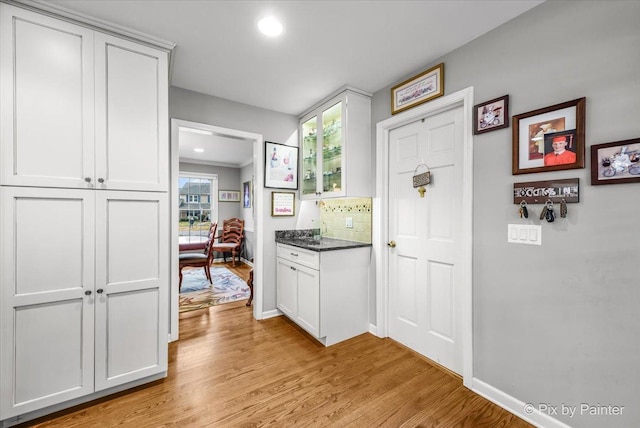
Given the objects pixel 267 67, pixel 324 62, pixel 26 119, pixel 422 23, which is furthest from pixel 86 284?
pixel 422 23

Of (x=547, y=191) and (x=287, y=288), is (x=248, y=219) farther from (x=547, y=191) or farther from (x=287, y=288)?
(x=547, y=191)

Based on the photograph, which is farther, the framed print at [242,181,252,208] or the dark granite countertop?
the framed print at [242,181,252,208]

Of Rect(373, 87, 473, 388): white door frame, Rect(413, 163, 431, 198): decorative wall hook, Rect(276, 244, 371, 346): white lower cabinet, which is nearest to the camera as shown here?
Rect(373, 87, 473, 388): white door frame

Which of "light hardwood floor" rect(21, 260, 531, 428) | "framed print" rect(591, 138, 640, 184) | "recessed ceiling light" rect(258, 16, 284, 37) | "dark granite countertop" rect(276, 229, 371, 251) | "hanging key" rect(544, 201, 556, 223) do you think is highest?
"recessed ceiling light" rect(258, 16, 284, 37)

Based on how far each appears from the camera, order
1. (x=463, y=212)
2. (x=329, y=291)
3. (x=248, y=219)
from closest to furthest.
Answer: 1. (x=463, y=212)
2. (x=329, y=291)
3. (x=248, y=219)

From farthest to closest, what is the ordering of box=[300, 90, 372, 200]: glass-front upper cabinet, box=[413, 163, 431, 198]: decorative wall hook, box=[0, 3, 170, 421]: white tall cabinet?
1. box=[300, 90, 372, 200]: glass-front upper cabinet
2. box=[413, 163, 431, 198]: decorative wall hook
3. box=[0, 3, 170, 421]: white tall cabinet

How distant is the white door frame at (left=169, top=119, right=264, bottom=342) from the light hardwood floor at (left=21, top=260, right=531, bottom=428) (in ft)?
1.37

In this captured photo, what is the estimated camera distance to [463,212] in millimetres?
1918

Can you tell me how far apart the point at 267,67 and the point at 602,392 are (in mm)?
3018

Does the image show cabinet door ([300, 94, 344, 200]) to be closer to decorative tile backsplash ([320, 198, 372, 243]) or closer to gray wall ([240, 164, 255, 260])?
decorative tile backsplash ([320, 198, 372, 243])

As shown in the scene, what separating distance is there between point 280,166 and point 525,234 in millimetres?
2468

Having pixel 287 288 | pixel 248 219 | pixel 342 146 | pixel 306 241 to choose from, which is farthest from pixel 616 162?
pixel 248 219

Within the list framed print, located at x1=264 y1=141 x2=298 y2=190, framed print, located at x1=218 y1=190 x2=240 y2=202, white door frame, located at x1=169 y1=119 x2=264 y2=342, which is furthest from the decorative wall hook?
framed print, located at x1=218 y1=190 x2=240 y2=202

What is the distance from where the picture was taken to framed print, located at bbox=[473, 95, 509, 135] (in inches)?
66.4
